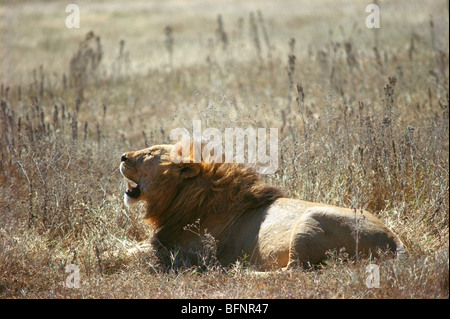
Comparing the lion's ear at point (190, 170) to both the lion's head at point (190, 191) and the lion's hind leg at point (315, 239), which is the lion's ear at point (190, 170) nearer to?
the lion's head at point (190, 191)

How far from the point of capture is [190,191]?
631 centimetres

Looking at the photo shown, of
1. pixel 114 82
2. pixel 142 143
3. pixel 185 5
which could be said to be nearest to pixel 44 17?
pixel 185 5

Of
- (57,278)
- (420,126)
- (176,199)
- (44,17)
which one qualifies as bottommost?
(57,278)

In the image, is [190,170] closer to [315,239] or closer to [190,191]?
[190,191]

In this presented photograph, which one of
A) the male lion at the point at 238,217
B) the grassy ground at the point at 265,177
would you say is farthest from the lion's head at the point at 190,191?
the grassy ground at the point at 265,177

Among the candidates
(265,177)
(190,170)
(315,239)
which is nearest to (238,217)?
(190,170)

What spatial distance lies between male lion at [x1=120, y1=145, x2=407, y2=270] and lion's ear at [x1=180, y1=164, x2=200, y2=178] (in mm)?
10

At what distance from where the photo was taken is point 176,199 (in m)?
6.41

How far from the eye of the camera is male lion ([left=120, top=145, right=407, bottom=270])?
18.0ft

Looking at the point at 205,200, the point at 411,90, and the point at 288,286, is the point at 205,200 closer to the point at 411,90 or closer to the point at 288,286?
the point at 288,286

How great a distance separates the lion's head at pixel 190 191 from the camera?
6.22 m

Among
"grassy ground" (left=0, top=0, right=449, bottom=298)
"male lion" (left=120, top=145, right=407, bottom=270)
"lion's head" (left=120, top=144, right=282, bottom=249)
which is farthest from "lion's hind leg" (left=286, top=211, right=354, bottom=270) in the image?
"lion's head" (left=120, top=144, right=282, bottom=249)

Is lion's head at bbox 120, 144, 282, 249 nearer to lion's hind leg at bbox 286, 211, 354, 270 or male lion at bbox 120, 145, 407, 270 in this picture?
male lion at bbox 120, 145, 407, 270
